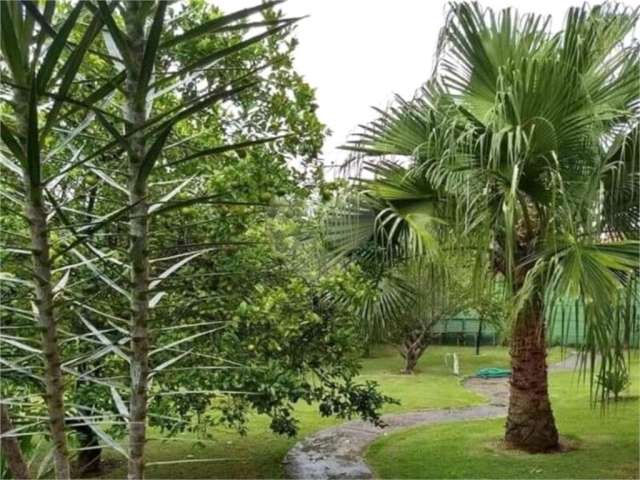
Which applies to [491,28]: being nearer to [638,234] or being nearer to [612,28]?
[612,28]

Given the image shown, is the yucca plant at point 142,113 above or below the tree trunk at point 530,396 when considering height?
above

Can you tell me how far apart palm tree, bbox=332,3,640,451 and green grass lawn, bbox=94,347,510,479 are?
177 centimetres

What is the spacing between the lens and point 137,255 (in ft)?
2.54

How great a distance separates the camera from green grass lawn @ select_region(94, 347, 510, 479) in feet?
16.6

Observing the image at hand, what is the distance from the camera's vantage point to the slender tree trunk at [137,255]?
701 millimetres

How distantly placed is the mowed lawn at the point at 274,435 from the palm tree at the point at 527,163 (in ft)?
5.81

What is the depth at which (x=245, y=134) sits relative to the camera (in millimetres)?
3684

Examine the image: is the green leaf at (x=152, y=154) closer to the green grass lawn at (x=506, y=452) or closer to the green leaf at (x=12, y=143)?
the green leaf at (x=12, y=143)

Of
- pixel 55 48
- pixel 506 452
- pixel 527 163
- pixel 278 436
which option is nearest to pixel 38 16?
pixel 55 48

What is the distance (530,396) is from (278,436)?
2.77m

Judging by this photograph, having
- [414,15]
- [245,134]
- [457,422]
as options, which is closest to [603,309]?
[414,15]

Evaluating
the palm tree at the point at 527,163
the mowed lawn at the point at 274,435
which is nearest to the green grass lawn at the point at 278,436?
the mowed lawn at the point at 274,435

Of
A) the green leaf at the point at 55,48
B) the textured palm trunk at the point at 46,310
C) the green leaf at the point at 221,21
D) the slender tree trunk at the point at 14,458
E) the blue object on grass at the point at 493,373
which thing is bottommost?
the blue object on grass at the point at 493,373

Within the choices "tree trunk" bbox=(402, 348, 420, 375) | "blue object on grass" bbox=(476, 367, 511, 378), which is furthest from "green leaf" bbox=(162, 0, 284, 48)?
"blue object on grass" bbox=(476, 367, 511, 378)
